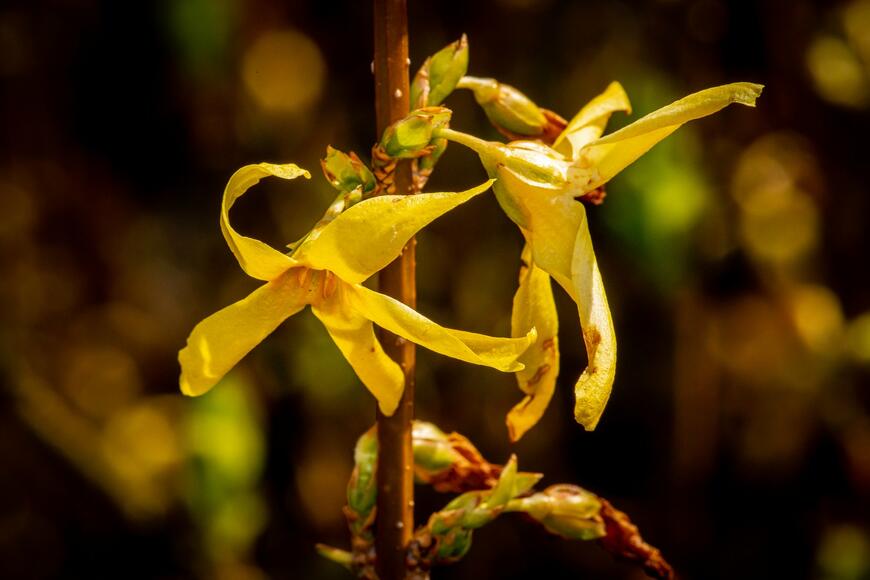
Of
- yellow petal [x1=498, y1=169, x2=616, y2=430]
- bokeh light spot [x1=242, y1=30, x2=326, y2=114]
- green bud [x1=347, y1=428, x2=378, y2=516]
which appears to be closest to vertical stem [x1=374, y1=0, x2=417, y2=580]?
green bud [x1=347, y1=428, x2=378, y2=516]

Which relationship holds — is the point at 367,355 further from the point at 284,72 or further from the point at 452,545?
the point at 284,72

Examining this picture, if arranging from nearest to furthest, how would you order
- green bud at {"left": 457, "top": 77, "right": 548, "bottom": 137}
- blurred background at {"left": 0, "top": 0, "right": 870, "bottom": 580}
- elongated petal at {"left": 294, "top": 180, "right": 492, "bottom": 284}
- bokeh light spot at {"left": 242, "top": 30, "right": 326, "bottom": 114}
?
elongated petal at {"left": 294, "top": 180, "right": 492, "bottom": 284}, green bud at {"left": 457, "top": 77, "right": 548, "bottom": 137}, blurred background at {"left": 0, "top": 0, "right": 870, "bottom": 580}, bokeh light spot at {"left": 242, "top": 30, "right": 326, "bottom": 114}

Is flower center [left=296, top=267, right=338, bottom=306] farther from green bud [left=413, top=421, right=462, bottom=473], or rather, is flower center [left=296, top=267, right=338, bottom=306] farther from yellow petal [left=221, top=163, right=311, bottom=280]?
green bud [left=413, top=421, right=462, bottom=473]

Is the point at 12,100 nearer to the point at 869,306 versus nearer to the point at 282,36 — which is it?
the point at 282,36

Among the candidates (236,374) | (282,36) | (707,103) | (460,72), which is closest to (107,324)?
(236,374)

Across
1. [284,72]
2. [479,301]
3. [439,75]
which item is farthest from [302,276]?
[284,72]

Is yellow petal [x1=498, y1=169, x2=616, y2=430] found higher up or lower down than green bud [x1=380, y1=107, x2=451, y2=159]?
lower down
